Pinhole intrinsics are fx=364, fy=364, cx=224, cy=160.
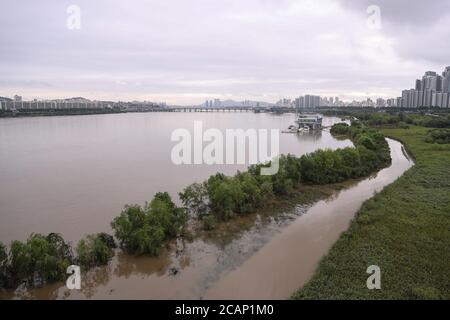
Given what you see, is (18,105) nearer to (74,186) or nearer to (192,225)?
(74,186)

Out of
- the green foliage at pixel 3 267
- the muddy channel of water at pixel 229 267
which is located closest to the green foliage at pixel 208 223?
the muddy channel of water at pixel 229 267

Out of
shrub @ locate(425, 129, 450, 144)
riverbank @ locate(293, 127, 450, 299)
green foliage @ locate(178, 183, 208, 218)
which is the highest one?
shrub @ locate(425, 129, 450, 144)

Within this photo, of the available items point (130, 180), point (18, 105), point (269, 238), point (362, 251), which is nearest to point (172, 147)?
point (130, 180)

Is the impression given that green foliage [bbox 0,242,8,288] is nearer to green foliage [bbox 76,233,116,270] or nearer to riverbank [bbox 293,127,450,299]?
green foliage [bbox 76,233,116,270]

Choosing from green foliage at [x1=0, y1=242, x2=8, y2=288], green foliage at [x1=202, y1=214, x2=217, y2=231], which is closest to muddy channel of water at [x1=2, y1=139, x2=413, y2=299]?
green foliage at [x1=0, y1=242, x2=8, y2=288]

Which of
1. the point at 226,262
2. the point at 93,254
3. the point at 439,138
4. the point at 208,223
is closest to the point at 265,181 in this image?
the point at 208,223

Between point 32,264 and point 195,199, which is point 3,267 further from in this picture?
point 195,199

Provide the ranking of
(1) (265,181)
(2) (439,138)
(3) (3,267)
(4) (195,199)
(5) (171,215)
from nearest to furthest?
1. (3) (3,267)
2. (5) (171,215)
3. (4) (195,199)
4. (1) (265,181)
5. (2) (439,138)
